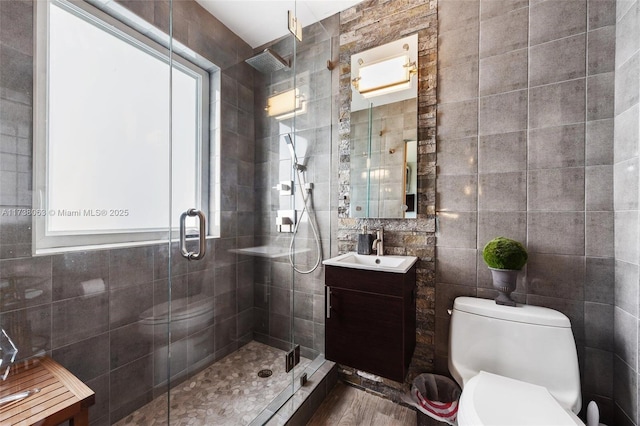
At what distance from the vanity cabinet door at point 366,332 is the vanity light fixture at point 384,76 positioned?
4.41ft

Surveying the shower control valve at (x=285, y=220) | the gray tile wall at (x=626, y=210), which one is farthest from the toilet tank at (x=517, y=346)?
the shower control valve at (x=285, y=220)

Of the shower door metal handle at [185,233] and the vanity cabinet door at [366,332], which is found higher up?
the shower door metal handle at [185,233]

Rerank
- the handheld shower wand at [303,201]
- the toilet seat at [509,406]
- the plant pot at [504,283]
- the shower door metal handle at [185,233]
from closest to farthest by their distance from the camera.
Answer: the toilet seat at [509,406]
the plant pot at [504,283]
the shower door metal handle at [185,233]
the handheld shower wand at [303,201]

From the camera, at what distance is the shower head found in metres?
1.73

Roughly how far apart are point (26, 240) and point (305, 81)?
71.2 inches

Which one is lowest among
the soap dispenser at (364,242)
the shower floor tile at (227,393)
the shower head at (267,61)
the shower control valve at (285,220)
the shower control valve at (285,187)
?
Result: the shower floor tile at (227,393)

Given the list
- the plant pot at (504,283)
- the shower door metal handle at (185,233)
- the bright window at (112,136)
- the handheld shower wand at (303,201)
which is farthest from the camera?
the handheld shower wand at (303,201)

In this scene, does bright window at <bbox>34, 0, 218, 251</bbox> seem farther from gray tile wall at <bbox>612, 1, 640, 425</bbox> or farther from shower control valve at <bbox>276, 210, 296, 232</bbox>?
gray tile wall at <bbox>612, 1, 640, 425</bbox>

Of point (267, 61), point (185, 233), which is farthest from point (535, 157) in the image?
point (185, 233)

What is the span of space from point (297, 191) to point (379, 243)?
0.70 meters

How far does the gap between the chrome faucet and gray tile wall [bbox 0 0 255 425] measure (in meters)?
0.83

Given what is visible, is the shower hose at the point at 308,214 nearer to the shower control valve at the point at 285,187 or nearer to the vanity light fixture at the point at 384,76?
the shower control valve at the point at 285,187

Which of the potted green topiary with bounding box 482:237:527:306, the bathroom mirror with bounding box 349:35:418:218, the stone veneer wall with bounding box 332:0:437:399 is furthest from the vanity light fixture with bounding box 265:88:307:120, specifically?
the potted green topiary with bounding box 482:237:527:306

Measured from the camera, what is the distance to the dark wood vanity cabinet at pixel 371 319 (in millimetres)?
1375
